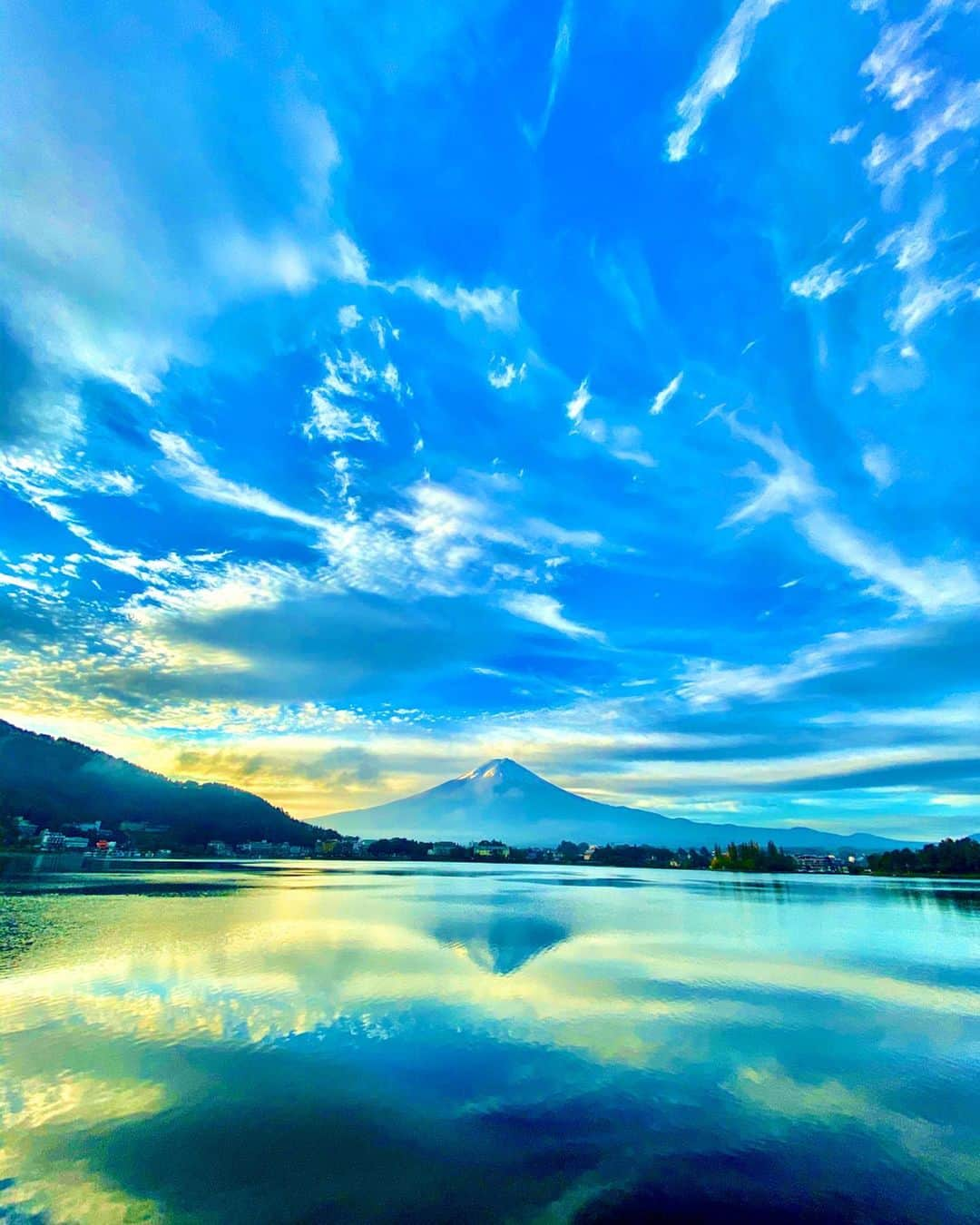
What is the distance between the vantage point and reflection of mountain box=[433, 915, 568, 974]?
33.3 metres

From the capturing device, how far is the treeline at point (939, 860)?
15288 centimetres

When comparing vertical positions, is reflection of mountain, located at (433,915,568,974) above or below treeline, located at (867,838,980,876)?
below

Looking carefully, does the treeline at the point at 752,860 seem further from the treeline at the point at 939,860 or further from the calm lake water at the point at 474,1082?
the calm lake water at the point at 474,1082

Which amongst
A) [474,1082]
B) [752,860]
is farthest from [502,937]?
[752,860]

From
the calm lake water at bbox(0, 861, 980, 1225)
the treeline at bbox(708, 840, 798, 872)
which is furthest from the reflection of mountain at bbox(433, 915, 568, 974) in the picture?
the treeline at bbox(708, 840, 798, 872)

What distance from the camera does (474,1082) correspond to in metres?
17.0

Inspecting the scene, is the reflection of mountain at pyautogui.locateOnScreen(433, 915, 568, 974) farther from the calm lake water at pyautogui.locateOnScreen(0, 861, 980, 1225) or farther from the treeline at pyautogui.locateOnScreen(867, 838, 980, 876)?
the treeline at pyautogui.locateOnScreen(867, 838, 980, 876)

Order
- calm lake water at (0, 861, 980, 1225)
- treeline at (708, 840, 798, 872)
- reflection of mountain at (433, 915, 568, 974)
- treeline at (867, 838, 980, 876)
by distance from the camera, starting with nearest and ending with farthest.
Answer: calm lake water at (0, 861, 980, 1225)
reflection of mountain at (433, 915, 568, 974)
treeline at (867, 838, 980, 876)
treeline at (708, 840, 798, 872)

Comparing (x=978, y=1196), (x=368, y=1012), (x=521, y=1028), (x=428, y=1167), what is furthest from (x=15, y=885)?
(x=978, y=1196)

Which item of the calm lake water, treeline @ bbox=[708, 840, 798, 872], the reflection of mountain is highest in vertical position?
treeline @ bbox=[708, 840, 798, 872]

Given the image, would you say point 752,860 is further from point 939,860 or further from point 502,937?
point 502,937

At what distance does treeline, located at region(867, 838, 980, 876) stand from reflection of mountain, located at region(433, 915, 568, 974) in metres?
152

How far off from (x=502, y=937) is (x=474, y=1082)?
25.4m

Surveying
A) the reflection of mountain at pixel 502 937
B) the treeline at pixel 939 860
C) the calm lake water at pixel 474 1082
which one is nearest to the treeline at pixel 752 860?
the treeline at pixel 939 860
